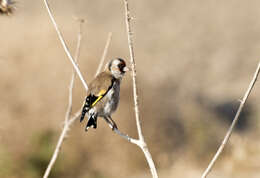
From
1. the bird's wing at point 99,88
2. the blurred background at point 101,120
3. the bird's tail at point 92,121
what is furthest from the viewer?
the blurred background at point 101,120

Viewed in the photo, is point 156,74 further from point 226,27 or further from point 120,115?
point 226,27

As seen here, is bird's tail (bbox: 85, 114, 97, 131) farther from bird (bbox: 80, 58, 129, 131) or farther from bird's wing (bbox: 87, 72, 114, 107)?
bird's wing (bbox: 87, 72, 114, 107)

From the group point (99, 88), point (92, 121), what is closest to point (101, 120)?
point (99, 88)

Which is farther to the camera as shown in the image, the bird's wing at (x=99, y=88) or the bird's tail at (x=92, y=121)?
the bird's wing at (x=99, y=88)

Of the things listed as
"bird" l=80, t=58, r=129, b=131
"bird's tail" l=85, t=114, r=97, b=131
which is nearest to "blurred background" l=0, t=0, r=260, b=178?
"bird" l=80, t=58, r=129, b=131

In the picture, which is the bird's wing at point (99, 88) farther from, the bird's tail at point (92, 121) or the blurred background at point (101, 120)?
the blurred background at point (101, 120)

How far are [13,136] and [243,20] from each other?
1614 cm

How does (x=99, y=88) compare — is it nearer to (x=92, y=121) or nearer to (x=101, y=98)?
(x=101, y=98)

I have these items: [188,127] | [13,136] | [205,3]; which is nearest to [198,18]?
[205,3]

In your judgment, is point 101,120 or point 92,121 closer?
point 92,121

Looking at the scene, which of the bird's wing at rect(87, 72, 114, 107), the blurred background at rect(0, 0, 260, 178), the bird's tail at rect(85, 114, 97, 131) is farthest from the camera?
the blurred background at rect(0, 0, 260, 178)

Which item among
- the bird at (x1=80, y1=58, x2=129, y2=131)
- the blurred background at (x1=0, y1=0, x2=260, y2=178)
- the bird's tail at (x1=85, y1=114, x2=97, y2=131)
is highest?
the bird at (x1=80, y1=58, x2=129, y2=131)

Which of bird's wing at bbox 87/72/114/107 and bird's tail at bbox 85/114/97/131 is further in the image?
bird's wing at bbox 87/72/114/107

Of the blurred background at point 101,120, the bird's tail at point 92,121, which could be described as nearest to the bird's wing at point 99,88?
the bird's tail at point 92,121
